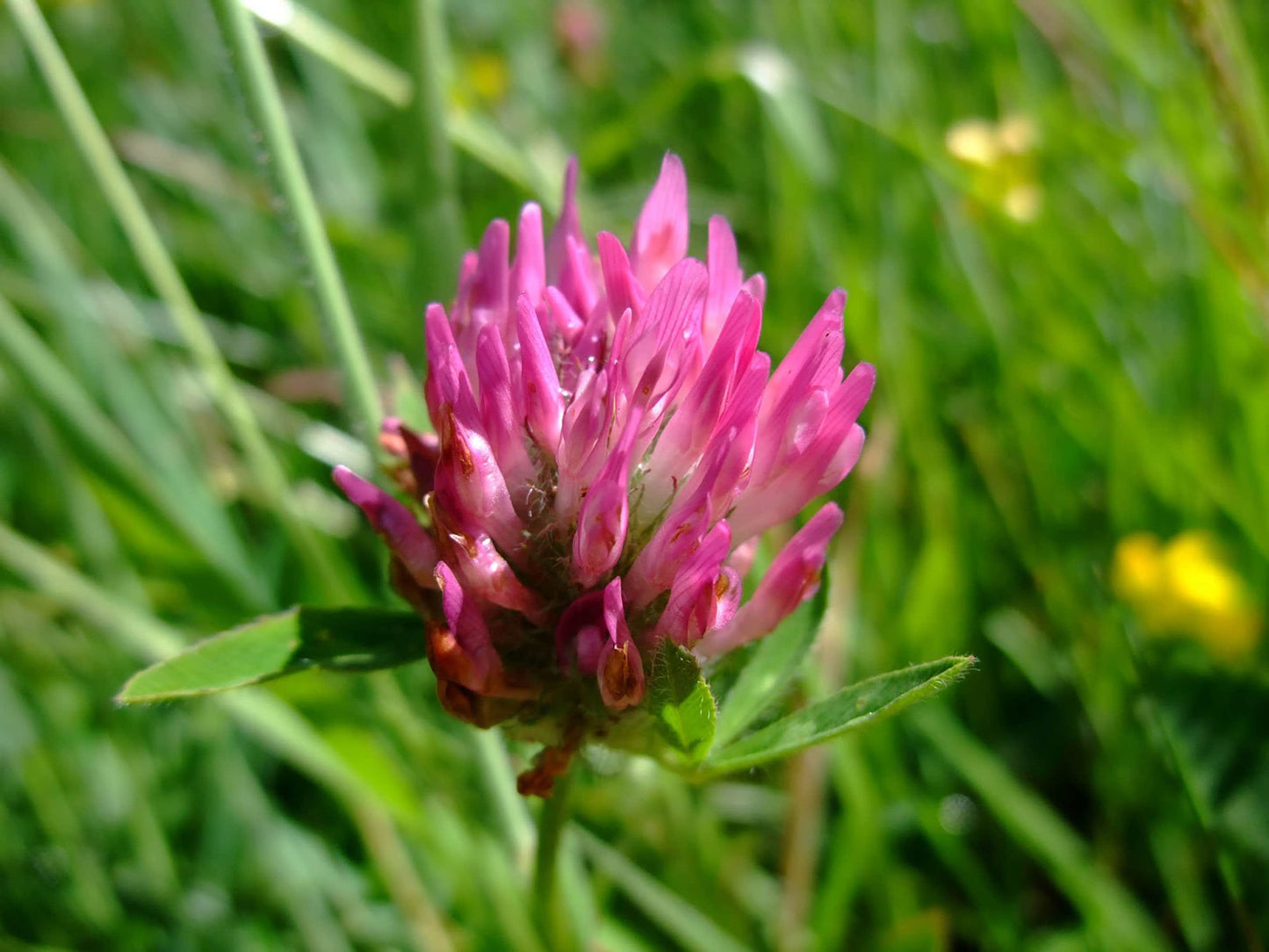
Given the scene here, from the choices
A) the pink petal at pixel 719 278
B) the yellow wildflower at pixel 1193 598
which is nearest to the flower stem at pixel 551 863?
the pink petal at pixel 719 278

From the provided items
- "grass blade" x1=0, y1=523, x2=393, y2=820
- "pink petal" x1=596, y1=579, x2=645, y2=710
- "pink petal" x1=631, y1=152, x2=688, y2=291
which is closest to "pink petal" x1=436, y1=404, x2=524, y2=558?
"pink petal" x1=596, y1=579, x2=645, y2=710

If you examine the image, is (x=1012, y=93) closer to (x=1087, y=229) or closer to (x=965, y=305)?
(x=1087, y=229)

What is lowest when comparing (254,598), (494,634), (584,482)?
(254,598)

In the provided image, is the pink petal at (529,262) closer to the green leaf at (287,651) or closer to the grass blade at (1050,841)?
the green leaf at (287,651)

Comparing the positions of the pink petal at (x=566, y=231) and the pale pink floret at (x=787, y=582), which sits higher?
the pink petal at (x=566, y=231)

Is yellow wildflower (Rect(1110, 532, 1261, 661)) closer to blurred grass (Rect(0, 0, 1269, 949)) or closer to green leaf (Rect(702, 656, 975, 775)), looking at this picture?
blurred grass (Rect(0, 0, 1269, 949))

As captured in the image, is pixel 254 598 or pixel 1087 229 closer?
pixel 254 598

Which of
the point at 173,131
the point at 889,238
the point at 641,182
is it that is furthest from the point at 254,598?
the point at 173,131
